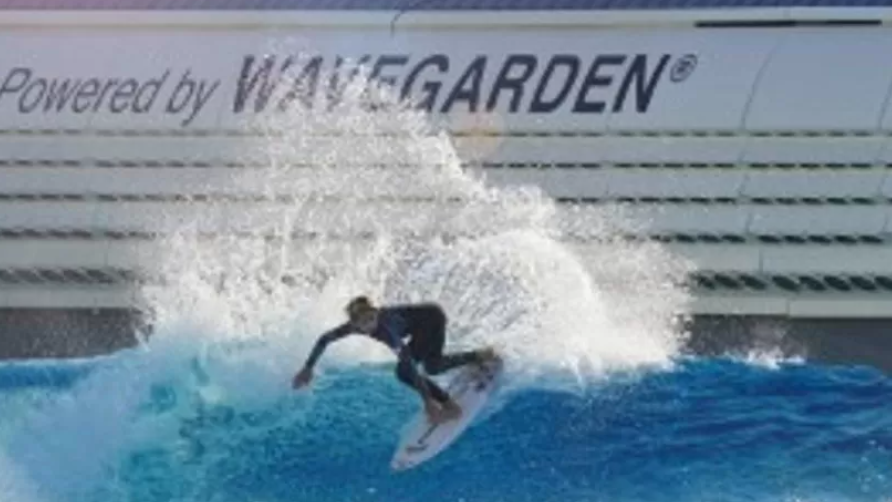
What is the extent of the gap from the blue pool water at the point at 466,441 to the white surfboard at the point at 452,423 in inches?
3.1

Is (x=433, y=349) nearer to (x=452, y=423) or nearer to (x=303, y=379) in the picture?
(x=452, y=423)

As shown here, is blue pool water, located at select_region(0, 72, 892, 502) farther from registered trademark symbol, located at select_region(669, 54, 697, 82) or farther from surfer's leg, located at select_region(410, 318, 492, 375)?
registered trademark symbol, located at select_region(669, 54, 697, 82)

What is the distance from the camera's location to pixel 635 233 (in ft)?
75.3

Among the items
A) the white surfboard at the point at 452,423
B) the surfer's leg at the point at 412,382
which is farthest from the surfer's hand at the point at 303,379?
the white surfboard at the point at 452,423

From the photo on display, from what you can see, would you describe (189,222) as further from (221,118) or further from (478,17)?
(478,17)

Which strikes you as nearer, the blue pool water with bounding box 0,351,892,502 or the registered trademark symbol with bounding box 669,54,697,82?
the blue pool water with bounding box 0,351,892,502

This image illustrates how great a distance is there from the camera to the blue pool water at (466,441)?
14938mm

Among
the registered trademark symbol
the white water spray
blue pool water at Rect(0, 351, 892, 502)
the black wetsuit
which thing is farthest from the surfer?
the registered trademark symbol

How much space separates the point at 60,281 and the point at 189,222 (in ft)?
5.02

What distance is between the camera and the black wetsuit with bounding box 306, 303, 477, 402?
15273 mm

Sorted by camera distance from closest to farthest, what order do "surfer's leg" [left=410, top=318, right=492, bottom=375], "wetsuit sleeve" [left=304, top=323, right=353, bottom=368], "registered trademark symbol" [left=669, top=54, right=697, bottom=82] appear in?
"wetsuit sleeve" [left=304, top=323, right=353, bottom=368]
"surfer's leg" [left=410, top=318, right=492, bottom=375]
"registered trademark symbol" [left=669, top=54, right=697, bottom=82]

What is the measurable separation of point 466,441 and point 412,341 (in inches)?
26.7

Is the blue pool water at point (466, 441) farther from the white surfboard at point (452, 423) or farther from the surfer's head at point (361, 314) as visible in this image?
the surfer's head at point (361, 314)

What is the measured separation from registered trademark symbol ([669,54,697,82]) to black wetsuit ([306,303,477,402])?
856 cm
